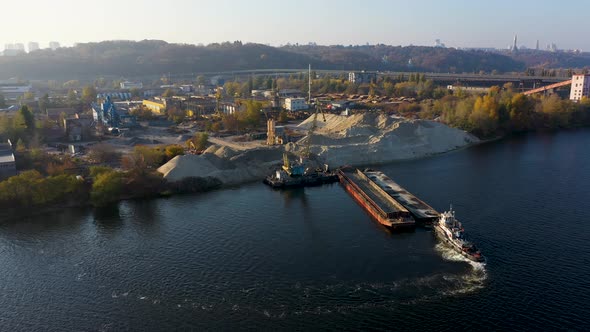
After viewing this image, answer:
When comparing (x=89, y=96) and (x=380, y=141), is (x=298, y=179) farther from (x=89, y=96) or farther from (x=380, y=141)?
(x=89, y=96)

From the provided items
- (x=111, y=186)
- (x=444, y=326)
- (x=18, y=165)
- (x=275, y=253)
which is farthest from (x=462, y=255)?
(x=18, y=165)

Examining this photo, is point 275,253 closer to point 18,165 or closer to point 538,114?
point 18,165

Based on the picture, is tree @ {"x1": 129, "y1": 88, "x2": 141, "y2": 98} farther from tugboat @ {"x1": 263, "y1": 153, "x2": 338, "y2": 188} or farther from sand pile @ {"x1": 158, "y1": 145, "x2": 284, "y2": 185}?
tugboat @ {"x1": 263, "y1": 153, "x2": 338, "y2": 188}

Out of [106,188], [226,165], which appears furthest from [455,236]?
[106,188]

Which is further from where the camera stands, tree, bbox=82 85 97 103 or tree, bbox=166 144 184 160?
tree, bbox=82 85 97 103

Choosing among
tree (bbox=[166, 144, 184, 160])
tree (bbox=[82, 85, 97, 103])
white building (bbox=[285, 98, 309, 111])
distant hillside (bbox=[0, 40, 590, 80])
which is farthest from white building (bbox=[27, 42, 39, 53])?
tree (bbox=[166, 144, 184, 160])

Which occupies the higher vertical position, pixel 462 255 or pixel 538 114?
pixel 538 114
